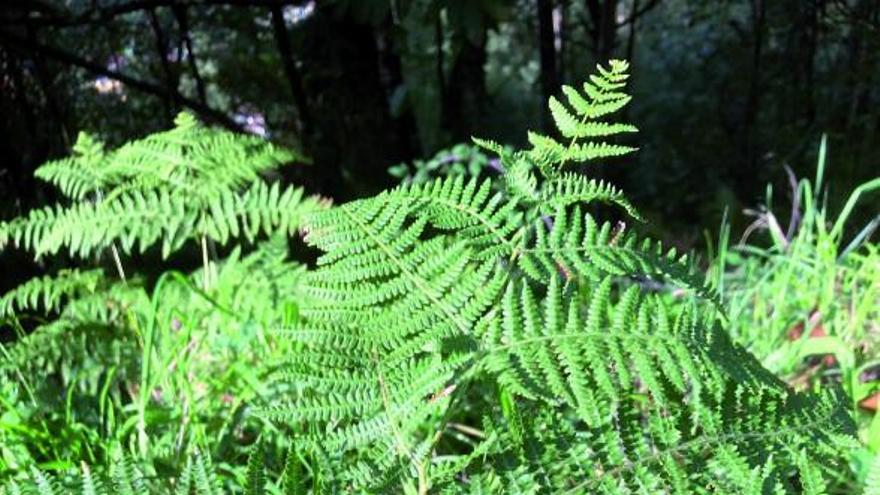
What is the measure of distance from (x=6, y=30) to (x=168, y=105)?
0.59 metres

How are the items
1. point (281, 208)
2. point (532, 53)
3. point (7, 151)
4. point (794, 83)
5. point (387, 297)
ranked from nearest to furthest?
1. point (387, 297)
2. point (281, 208)
3. point (7, 151)
4. point (794, 83)
5. point (532, 53)

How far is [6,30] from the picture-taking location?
2.62 m

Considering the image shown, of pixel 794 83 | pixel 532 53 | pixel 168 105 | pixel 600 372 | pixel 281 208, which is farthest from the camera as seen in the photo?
pixel 532 53

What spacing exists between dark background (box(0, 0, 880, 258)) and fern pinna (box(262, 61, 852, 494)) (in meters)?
1.26

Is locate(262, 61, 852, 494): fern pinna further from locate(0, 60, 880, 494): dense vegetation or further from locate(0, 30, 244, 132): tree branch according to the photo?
locate(0, 30, 244, 132): tree branch

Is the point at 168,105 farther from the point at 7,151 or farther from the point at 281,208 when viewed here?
the point at 281,208

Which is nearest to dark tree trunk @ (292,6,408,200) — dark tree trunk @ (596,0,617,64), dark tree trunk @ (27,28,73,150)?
dark tree trunk @ (27,28,73,150)

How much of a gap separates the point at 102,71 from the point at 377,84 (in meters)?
1.11

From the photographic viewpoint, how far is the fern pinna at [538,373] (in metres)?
0.77

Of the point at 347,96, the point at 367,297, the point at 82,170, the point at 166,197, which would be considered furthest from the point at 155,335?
the point at 347,96

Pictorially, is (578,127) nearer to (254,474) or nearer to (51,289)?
(254,474)

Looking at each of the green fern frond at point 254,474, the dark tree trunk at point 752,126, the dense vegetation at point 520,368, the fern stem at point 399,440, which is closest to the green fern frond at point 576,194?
the dense vegetation at point 520,368

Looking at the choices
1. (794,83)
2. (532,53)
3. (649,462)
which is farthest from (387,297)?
(532,53)

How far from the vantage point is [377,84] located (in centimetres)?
345
